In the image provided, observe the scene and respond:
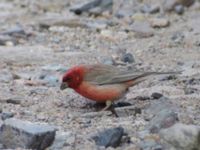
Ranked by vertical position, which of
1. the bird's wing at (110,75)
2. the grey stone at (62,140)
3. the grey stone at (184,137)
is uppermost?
the bird's wing at (110,75)

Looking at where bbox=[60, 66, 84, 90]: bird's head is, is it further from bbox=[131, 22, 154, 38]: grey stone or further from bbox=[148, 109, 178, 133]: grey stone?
bbox=[131, 22, 154, 38]: grey stone

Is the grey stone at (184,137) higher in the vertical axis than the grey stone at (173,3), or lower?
lower

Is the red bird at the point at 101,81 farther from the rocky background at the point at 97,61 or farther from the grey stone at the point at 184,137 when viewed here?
the grey stone at the point at 184,137

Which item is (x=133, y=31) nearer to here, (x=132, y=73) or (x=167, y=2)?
(x=167, y=2)

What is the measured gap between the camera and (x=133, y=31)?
34.7 feet

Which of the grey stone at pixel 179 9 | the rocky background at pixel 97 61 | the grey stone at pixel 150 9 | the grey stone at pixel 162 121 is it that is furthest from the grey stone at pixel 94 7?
the grey stone at pixel 162 121

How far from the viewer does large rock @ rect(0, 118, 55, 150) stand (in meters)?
5.15

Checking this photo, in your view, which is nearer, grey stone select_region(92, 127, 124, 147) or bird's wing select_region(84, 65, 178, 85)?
grey stone select_region(92, 127, 124, 147)

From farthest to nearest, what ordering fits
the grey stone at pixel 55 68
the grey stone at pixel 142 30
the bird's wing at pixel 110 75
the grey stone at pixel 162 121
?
the grey stone at pixel 142 30, the grey stone at pixel 55 68, the bird's wing at pixel 110 75, the grey stone at pixel 162 121

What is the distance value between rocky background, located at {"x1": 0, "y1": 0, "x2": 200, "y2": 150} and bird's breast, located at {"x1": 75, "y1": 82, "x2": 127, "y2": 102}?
0.12m

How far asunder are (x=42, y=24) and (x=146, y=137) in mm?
5775

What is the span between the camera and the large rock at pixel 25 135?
5.15 m

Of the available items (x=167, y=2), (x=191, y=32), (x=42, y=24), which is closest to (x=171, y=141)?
(x=191, y=32)

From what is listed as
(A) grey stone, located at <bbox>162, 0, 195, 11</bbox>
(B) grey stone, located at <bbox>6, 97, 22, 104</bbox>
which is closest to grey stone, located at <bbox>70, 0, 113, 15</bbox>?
(A) grey stone, located at <bbox>162, 0, 195, 11</bbox>
